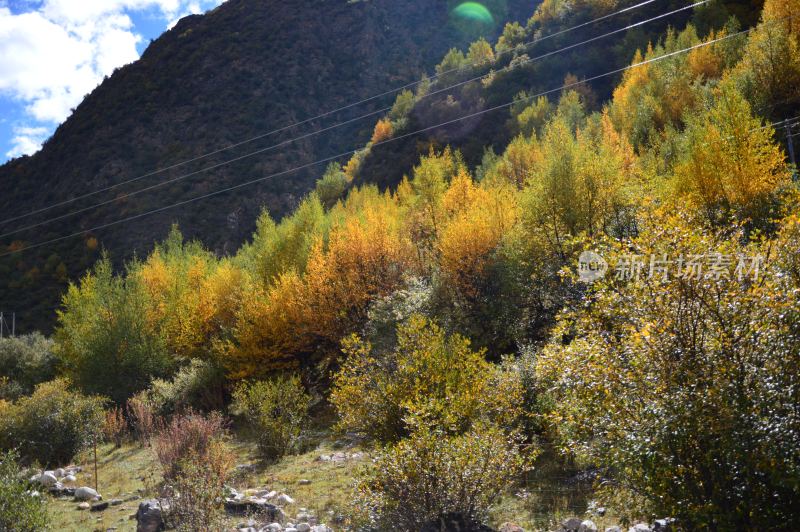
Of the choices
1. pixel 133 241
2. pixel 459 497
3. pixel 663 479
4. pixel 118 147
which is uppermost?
pixel 118 147

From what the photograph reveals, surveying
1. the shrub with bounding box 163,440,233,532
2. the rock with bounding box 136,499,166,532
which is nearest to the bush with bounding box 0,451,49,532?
the rock with bounding box 136,499,166,532

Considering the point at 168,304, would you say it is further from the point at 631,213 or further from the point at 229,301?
the point at 631,213

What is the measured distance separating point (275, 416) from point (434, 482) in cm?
1186

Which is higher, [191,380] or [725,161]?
[725,161]

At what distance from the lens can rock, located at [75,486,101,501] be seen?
14188mm

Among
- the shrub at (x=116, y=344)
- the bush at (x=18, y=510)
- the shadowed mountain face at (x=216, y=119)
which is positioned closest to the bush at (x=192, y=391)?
the shrub at (x=116, y=344)

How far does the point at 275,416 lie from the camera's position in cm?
1906

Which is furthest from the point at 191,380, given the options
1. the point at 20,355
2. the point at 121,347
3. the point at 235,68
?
the point at 235,68

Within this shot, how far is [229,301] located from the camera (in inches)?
1367

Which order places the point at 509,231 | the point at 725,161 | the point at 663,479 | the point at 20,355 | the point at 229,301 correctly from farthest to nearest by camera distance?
the point at 20,355 < the point at 229,301 < the point at 509,231 < the point at 725,161 < the point at 663,479

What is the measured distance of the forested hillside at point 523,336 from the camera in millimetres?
6551

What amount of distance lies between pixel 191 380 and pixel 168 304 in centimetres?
1035

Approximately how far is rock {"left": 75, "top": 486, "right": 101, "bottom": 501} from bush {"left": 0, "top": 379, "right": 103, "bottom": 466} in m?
4.59

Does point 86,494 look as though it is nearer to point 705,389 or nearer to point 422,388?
point 422,388
